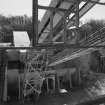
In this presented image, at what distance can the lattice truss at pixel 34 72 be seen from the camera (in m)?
3.79

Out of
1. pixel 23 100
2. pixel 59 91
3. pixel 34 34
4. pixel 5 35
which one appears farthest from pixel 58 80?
pixel 34 34

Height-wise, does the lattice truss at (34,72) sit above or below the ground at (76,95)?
above

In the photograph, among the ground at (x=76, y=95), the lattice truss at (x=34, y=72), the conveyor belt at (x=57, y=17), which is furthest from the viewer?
the lattice truss at (x=34, y=72)

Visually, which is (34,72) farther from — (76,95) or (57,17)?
(57,17)

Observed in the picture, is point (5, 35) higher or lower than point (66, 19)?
lower

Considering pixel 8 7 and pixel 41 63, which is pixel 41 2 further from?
pixel 41 63

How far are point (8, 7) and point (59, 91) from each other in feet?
8.61

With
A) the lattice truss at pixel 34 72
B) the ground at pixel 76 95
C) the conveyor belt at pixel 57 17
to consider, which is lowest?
the ground at pixel 76 95

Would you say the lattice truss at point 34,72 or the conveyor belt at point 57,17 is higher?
the conveyor belt at point 57,17

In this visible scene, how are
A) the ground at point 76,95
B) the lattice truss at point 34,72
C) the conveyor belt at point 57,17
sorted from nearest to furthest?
the conveyor belt at point 57,17 → the ground at point 76,95 → the lattice truss at point 34,72

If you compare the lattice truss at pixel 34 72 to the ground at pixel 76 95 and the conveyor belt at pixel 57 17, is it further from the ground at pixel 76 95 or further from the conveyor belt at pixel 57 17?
the conveyor belt at pixel 57 17

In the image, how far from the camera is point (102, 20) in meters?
3.15

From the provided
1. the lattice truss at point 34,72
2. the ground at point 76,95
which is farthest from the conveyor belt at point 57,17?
the ground at point 76,95

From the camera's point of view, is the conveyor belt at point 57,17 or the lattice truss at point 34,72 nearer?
the conveyor belt at point 57,17
